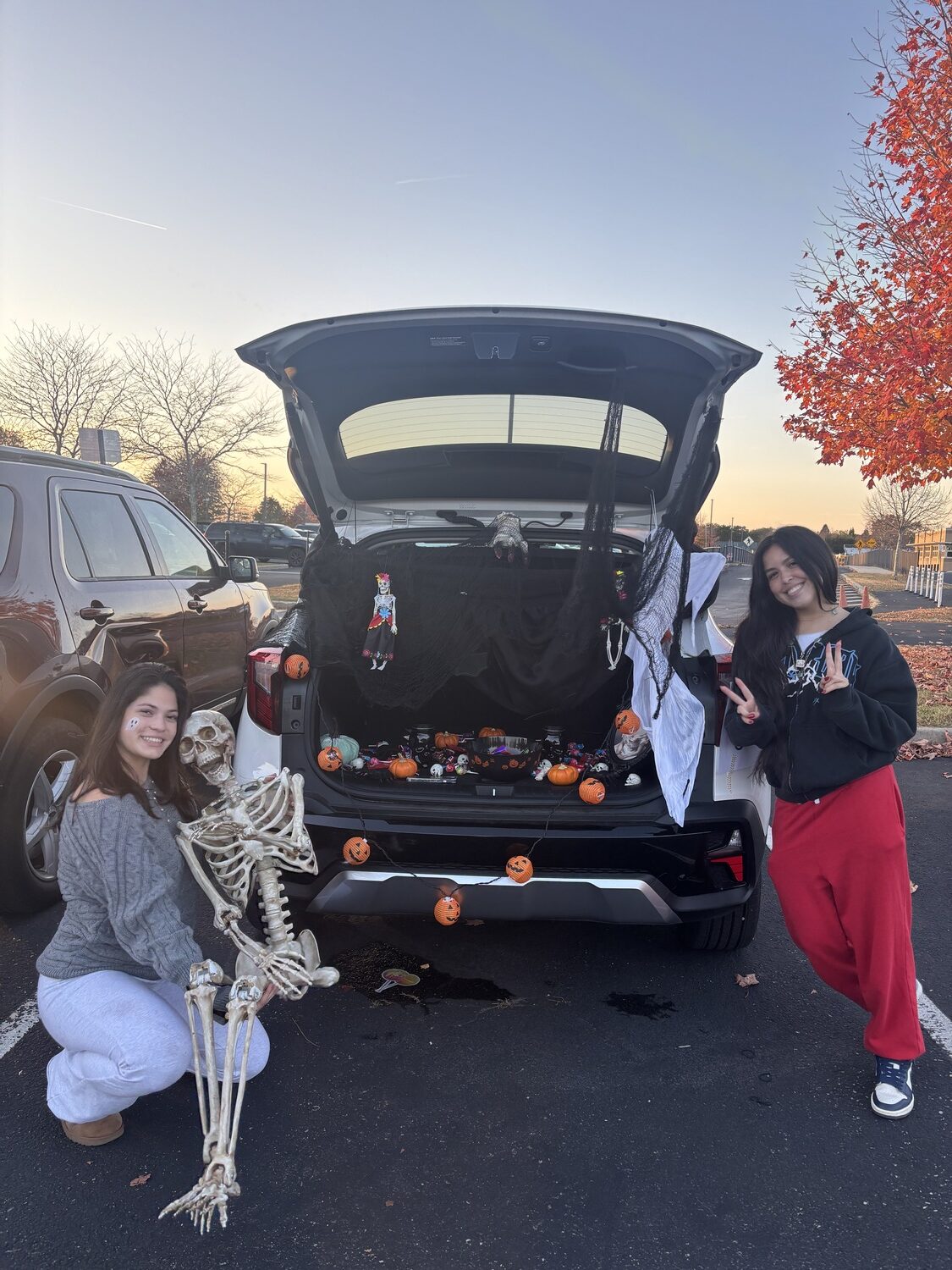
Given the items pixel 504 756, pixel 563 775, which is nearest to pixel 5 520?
pixel 504 756

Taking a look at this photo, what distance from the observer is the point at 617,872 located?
2734mm

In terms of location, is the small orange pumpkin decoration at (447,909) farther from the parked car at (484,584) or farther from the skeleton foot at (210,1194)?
the skeleton foot at (210,1194)

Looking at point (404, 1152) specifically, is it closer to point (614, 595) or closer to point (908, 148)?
point (614, 595)

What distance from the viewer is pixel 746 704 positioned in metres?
2.69

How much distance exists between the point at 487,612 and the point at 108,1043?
202 cm

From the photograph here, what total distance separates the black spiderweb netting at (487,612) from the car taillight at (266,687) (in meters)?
0.18

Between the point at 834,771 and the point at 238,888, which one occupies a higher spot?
the point at 834,771

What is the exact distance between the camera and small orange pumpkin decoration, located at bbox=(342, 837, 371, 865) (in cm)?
271

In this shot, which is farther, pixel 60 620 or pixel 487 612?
pixel 60 620

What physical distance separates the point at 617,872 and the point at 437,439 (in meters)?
2.25

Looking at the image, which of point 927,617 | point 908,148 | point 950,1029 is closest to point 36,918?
point 950,1029

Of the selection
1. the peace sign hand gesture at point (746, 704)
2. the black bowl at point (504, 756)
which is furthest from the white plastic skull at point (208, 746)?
the peace sign hand gesture at point (746, 704)

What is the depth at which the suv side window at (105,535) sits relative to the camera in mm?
4168

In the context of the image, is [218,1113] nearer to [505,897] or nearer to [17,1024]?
[505,897]
